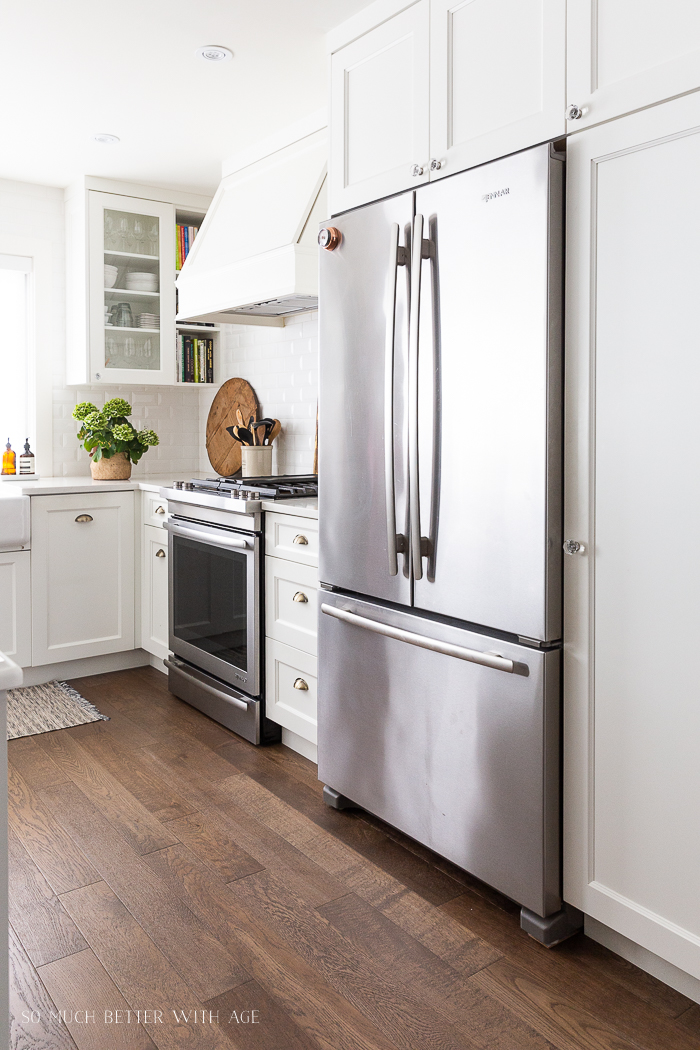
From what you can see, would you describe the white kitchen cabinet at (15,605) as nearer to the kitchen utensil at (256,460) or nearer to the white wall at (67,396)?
the white wall at (67,396)

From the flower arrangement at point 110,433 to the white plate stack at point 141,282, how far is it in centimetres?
63

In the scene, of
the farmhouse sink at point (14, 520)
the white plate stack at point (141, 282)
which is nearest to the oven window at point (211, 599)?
the farmhouse sink at point (14, 520)

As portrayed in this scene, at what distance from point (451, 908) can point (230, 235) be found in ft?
9.26

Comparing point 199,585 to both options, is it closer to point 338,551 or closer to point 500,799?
point 338,551

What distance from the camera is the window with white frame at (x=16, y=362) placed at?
4277mm

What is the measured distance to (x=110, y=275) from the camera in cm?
417

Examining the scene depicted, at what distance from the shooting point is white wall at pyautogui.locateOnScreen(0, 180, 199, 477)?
4.20m

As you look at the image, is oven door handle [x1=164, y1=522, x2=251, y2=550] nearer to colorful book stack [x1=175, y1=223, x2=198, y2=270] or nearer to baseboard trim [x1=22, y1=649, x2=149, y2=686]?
baseboard trim [x1=22, y1=649, x2=149, y2=686]

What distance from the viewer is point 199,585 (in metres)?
3.44

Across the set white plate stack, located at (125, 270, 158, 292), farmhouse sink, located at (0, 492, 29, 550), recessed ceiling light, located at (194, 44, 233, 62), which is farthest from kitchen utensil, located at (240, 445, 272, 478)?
recessed ceiling light, located at (194, 44, 233, 62)

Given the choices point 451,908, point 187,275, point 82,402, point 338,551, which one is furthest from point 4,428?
point 451,908

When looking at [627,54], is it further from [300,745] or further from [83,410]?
[83,410]

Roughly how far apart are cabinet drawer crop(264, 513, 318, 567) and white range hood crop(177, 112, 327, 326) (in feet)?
2.87

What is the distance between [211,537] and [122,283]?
176cm
